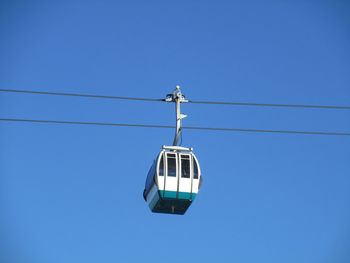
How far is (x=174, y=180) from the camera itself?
29.9 metres

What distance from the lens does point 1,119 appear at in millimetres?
26766

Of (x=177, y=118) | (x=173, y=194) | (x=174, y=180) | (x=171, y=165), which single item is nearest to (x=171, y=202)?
(x=173, y=194)

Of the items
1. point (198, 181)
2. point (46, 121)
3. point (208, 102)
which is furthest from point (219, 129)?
point (46, 121)

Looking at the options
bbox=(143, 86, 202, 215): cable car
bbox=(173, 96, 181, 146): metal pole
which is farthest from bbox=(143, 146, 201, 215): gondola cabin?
bbox=(173, 96, 181, 146): metal pole

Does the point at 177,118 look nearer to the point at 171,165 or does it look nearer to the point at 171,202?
the point at 171,165

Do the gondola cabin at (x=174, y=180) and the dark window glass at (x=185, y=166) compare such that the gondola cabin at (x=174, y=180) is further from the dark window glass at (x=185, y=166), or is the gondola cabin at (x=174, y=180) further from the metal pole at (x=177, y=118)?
the metal pole at (x=177, y=118)

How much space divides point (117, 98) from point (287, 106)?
17.8 ft

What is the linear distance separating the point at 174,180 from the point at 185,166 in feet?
2.36

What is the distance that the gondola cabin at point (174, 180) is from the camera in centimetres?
2981

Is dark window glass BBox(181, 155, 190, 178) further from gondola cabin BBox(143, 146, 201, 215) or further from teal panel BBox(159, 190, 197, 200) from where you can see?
teal panel BBox(159, 190, 197, 200)

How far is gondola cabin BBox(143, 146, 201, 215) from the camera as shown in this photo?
29812 mm

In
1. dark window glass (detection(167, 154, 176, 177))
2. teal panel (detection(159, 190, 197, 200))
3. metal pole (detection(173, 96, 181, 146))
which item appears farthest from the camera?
metal pole (detection(173, 96, 181, 146))

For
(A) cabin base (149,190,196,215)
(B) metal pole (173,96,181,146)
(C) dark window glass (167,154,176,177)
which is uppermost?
(B) metal pole (173,96,181,146)

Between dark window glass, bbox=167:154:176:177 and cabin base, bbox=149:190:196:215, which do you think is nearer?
cabin base, bbox=149:190:196:215
